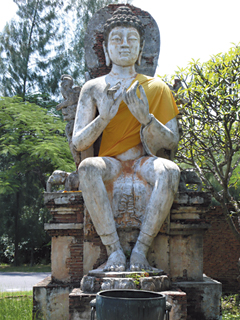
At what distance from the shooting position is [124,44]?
5316 millimetres

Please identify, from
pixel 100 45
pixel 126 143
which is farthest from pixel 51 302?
pixel 100 45

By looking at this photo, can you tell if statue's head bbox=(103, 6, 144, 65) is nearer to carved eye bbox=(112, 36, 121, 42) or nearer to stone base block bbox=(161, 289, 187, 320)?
carved eye bbox=(112, 36, 121, 42)

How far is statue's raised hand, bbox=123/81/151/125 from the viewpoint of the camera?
15.2 feet

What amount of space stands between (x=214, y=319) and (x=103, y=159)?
2254 millimetres

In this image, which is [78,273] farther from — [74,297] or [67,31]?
[67,31]

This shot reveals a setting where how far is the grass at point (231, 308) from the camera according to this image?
6.89 metres

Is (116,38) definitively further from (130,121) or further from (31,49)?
(31,49)

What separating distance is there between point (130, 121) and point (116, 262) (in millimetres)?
1814

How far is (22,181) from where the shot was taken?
63.2 feet

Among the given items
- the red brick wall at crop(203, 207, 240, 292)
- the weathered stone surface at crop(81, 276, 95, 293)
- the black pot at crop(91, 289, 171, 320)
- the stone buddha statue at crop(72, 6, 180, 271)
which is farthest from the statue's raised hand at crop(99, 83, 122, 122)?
the red brick wall at crop(203, 207, 240, 292)

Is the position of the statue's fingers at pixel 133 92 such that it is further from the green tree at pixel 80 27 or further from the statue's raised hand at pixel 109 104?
the green tree at pixel 80 27

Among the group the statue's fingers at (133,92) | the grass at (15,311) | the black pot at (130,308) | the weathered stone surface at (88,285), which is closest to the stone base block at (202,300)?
the weathered stone surface at (88,285)

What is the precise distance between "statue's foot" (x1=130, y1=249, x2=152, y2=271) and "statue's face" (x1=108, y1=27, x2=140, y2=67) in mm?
2510

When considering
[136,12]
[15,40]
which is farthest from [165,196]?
[15,40]
